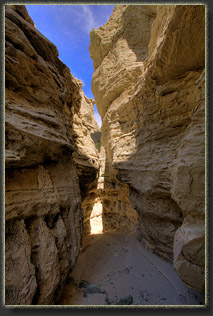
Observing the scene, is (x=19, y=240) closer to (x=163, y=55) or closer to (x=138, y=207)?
(x=138, y=207)

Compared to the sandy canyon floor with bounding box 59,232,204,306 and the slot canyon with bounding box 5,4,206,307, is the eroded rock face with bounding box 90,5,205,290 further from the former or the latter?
the sandy canyon floor with bounding box 59,232,204,306

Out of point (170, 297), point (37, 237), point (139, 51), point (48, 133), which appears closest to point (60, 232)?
point (37, 237)

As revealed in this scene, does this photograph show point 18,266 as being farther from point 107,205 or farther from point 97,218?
point 97,218

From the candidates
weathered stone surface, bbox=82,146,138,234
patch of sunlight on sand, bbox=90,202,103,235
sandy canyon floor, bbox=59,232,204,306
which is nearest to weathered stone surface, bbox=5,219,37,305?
sandy canyon floor, bbox=59,232,204,306

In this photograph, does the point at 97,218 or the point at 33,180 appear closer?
the point at 33,180

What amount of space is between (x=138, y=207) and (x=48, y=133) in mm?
5221

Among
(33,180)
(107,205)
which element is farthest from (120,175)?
(107,205)

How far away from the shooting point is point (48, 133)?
3291mm

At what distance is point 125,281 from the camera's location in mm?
4770

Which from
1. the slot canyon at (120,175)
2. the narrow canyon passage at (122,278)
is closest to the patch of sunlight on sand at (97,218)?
the narrow canyon passage at (122,278)

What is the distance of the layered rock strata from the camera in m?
2.47

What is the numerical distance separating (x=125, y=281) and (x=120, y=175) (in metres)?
4.28

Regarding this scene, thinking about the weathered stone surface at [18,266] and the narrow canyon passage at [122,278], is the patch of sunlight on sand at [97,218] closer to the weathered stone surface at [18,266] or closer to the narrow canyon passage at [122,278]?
the narrow canyon passage at [122,278]

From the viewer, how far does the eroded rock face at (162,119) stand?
2.79 meters
